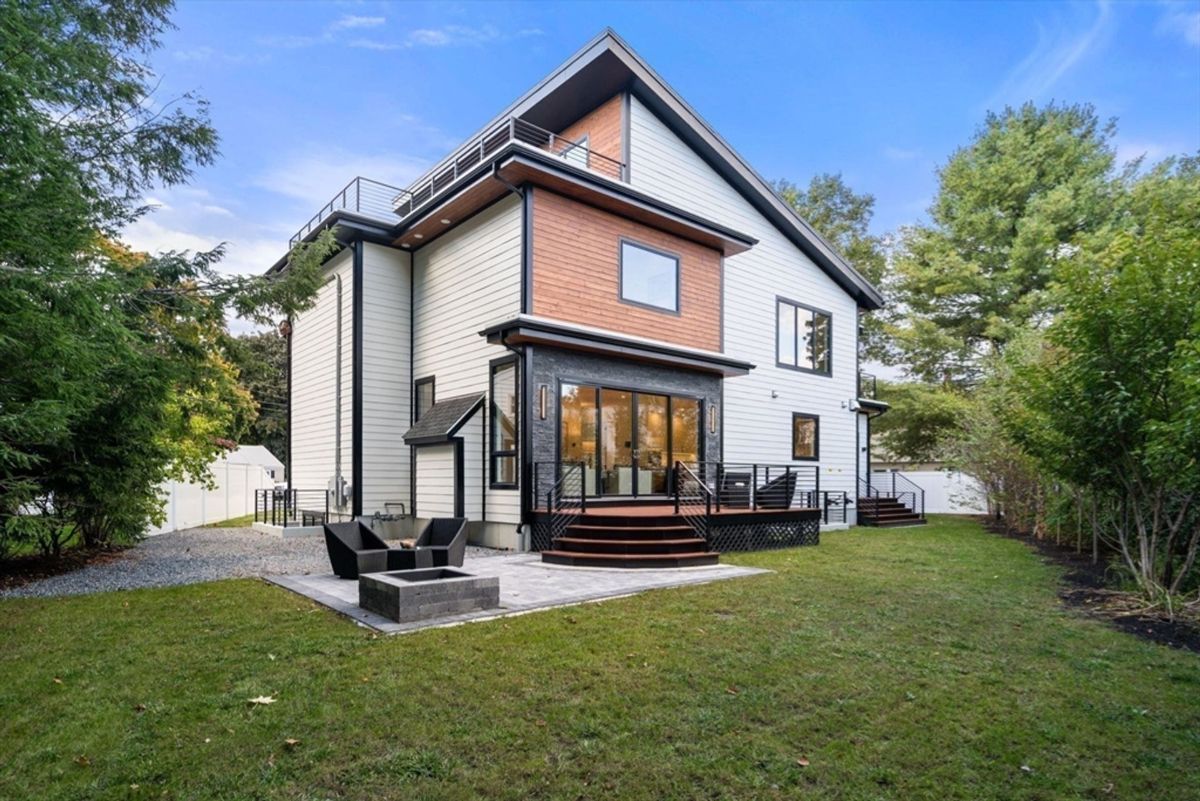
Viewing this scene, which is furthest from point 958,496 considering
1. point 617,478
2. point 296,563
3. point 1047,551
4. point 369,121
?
point 369,121

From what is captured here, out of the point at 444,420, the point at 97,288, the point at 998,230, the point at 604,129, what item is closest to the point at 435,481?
the point at 444,420

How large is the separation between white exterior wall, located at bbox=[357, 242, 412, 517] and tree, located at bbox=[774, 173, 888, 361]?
2067 cm

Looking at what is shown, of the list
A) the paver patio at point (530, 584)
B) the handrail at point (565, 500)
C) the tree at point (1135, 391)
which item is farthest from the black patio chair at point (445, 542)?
the tree at point (1135, 391)

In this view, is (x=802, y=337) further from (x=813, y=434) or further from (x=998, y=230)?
(x=998, y=230)

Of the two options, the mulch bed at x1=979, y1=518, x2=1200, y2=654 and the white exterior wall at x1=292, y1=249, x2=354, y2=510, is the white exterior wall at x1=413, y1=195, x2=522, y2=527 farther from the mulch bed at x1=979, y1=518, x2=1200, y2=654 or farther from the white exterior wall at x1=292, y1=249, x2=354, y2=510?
the mulch bed at x1=979, y1=518, x2=1200, y2=654

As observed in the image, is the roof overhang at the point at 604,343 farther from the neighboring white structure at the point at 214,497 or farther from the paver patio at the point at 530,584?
the neighboring white structure at the point at 214,497

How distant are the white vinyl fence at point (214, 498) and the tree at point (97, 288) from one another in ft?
8.44

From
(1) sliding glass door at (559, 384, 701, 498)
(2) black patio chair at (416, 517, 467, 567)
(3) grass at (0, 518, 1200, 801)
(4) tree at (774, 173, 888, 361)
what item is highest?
(4) tree at (774, 173, 888, 361)

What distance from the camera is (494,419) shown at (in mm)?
11031

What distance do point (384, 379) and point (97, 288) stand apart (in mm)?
7056

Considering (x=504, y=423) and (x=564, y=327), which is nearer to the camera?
(x=564, y=327)

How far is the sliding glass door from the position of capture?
11.0m

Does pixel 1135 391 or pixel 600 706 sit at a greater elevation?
pixel 1135 391

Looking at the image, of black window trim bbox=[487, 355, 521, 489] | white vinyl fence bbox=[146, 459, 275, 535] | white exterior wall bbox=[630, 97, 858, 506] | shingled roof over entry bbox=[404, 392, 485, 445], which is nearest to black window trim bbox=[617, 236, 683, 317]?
white exterior wall bbox=[630, 97, 858, 506]
